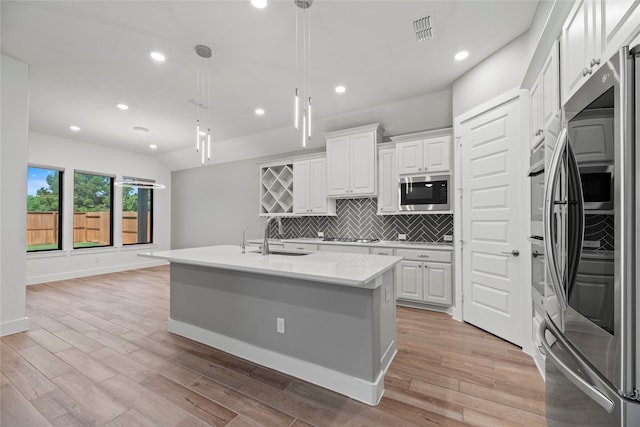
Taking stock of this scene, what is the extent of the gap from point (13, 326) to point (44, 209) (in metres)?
3.53

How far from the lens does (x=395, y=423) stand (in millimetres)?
1598

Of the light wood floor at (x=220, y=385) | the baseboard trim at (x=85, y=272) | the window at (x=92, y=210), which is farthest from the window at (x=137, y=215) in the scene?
the light wood floor at (x=220, y=385)

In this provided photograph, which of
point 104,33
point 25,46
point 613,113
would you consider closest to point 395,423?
point 613,113

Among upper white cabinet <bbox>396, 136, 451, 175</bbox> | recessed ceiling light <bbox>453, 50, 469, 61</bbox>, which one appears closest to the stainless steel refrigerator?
recessed ceiling light <bbox>453, 50, 469, 61</bbox>

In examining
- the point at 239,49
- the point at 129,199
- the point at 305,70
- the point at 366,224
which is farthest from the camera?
the point at 129,199

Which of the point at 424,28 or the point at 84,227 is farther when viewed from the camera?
the point at 84,227

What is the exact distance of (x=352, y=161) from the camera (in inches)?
167

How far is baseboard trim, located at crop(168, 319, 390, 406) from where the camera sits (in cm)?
180

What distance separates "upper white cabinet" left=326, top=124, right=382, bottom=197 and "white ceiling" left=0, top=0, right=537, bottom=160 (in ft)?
1.33

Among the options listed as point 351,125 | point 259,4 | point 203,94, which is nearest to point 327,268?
point 259,4

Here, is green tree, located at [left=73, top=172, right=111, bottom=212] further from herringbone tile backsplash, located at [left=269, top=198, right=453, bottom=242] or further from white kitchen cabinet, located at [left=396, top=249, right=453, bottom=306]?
white kitchen cabinet, located at [left=396, top=249, right=453, bottom=306]

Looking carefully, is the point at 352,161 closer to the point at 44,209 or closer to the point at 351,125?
the point at 351,125

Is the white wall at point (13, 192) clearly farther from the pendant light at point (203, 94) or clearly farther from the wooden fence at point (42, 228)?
the wooden fence at point (42, 228)

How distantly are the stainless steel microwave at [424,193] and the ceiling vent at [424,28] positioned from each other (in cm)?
170
